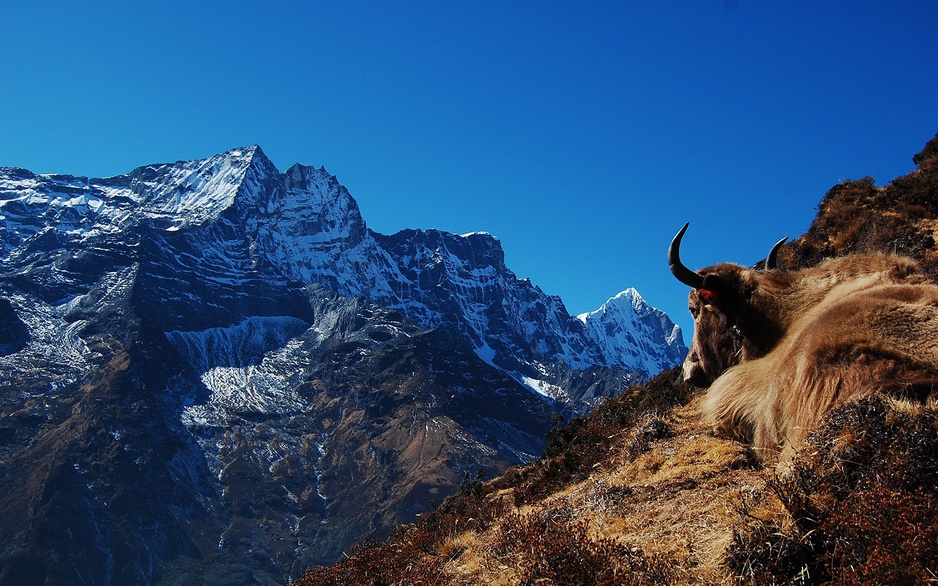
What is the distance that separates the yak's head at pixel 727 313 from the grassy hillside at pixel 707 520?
0.95 m

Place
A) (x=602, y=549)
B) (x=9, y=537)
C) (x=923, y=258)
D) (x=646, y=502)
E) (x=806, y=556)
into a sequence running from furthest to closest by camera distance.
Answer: (x=9, y=537)
(x=923, y=258)
(x=646, y=502)
(x=602, y=549)
(x=806, y=556)

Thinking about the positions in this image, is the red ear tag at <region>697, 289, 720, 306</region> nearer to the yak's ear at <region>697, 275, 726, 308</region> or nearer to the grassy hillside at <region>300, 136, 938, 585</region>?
the yak's ear at <region>697, 275, 726, 308</region>

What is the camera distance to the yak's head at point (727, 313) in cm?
672

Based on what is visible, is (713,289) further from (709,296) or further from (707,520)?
(707,520)

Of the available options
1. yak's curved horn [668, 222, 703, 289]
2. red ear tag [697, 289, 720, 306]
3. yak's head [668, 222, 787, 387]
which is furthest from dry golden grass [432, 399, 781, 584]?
yak's curved horn [668, 222, 703, 289]

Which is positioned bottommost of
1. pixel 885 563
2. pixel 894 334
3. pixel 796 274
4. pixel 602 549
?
pixel 885 563

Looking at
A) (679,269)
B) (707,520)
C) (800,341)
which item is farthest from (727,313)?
(707,520)

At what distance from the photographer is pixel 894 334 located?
4793mm

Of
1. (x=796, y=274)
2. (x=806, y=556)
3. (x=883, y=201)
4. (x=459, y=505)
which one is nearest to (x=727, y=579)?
(x=806, y=556)

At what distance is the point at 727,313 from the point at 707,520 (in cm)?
271

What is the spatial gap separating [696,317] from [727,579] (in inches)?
164

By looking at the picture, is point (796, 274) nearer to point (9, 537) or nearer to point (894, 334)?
point (894, 334)

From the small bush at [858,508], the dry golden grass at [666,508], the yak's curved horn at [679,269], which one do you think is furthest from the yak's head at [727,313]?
the small bush at [858,508]

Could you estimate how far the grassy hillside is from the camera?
145 inches
